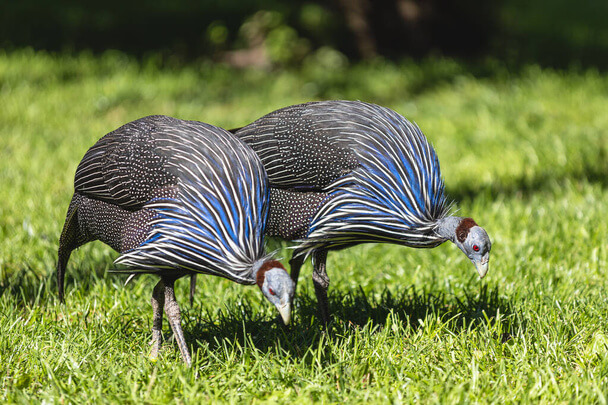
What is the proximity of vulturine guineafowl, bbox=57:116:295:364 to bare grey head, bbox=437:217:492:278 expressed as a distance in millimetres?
778

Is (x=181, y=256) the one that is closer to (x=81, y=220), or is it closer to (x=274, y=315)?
(x=81, y=220)

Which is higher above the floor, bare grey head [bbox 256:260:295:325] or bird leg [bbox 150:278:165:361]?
bare grey head [bbox 256:260:295:325]

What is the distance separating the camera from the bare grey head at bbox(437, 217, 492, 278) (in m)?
3.04

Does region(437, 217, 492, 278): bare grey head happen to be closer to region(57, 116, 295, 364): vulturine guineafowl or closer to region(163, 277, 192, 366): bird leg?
region(57, 116, 295, 364): vulturine guineafowl

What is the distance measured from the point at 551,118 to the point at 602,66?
2867 mm

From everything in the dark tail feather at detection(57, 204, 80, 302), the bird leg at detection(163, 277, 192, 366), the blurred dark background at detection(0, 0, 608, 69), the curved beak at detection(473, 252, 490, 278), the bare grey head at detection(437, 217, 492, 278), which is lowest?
the bird leg at detection(163, 277, 192, 366)

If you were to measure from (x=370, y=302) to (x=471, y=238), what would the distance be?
100 cm

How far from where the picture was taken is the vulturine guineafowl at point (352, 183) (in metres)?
3.09

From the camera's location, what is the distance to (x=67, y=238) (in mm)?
3412

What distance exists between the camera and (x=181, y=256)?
2797 mm

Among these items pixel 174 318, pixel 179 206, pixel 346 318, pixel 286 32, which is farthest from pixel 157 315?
pixel 286 32

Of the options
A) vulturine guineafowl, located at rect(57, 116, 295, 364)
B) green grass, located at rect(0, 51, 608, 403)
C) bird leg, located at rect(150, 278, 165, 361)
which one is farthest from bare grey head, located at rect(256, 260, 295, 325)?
bird leg, located at rect(150, 278, 165, 361)

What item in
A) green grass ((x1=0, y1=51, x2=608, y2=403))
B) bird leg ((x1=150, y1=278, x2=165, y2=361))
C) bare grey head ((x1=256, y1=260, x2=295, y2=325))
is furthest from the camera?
bird leg ((x1=150, y1=278, x2=165, y2=361))

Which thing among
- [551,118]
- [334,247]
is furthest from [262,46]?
[334,247]
